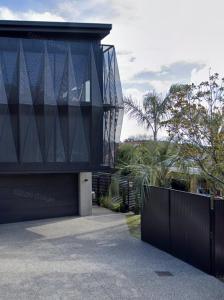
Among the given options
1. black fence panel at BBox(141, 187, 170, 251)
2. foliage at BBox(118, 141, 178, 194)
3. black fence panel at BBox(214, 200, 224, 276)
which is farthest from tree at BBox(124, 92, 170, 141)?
black fence panel at BBox(214, 200, 224, 276)

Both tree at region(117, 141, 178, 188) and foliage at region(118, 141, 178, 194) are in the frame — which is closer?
foliage at region(118, 141, 178, 194)

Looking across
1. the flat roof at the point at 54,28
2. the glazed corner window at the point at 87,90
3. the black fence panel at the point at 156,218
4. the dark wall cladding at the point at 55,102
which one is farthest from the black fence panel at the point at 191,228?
the flat roof at the point at 54,28

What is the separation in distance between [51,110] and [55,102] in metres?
0.37

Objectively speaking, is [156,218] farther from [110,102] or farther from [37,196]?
[37,196]

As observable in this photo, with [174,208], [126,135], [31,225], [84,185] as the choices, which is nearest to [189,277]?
[174,208]

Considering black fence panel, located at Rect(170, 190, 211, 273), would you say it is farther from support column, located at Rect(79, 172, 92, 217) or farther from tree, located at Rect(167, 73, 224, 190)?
support column, located at Rect(79, 172, 92, 217)

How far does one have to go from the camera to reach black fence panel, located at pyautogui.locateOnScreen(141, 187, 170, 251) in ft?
36.7

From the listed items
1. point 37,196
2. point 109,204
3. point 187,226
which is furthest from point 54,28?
point 187,226

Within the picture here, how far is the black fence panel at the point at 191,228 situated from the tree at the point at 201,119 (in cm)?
93

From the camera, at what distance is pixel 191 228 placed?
964 cm

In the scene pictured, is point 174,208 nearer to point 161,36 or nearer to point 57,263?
point 57,263

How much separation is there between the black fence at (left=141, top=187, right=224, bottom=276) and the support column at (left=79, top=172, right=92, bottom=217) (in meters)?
6.16

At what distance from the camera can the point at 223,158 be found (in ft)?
31.3

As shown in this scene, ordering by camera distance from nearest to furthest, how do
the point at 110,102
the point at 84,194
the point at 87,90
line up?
the point at 87,90, the point at 110,102, the point at 84,194
